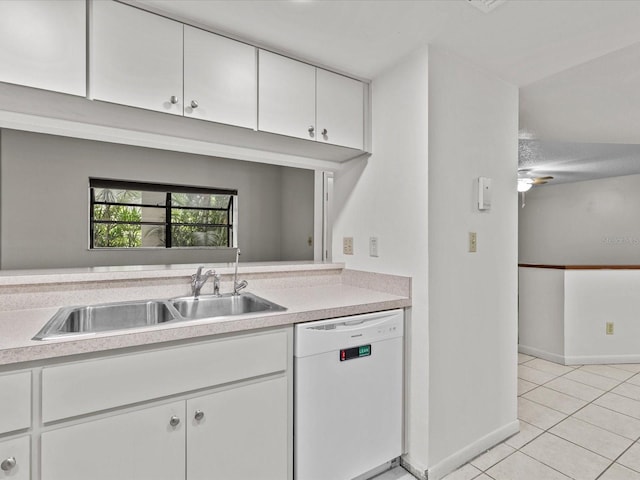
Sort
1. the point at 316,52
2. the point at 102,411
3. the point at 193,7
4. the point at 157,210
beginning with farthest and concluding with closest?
1. the point at 157,210
2. the point at 316,52
3. the point at 193,7
4. the point at 102,411

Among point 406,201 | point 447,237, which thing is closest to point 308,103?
point 406,201

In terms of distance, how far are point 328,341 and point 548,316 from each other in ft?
10.1

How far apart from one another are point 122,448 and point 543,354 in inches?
152

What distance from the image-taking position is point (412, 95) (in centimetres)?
183

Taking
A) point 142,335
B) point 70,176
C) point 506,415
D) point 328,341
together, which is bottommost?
point 506,415

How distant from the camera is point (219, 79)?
5.28ft

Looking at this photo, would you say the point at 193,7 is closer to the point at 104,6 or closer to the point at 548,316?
the point at 104,6

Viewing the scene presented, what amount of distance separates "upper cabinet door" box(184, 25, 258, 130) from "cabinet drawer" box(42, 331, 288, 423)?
1044 millimetres

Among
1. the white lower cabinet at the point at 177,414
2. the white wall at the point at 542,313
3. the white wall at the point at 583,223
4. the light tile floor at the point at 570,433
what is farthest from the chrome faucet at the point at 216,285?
the white wall at the point at 583,223

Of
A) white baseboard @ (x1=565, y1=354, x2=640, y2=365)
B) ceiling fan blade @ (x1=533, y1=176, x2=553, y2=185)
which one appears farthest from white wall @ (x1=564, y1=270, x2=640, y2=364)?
ceiling fan blade @ (x1=533, y1=176, x2=553, y2=185)

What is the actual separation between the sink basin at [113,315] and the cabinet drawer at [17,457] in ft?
1.56

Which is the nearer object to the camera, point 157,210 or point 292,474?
point 292,474

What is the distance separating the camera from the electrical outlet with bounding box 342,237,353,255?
91.1 inches

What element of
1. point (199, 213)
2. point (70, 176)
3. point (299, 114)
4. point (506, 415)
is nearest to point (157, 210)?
point (199, 213)
